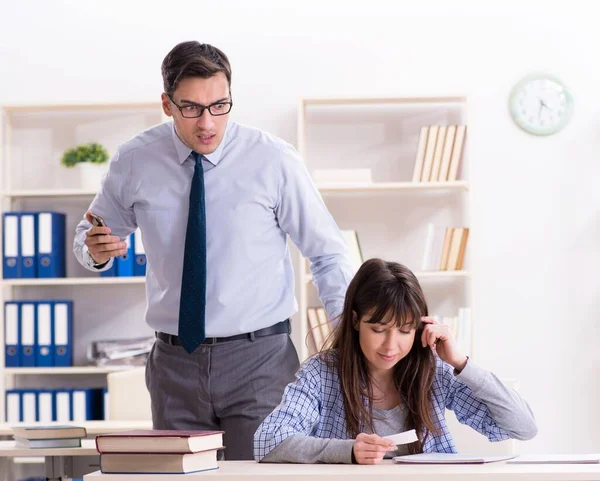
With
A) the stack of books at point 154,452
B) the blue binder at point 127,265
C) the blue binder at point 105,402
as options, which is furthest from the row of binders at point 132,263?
the stack of books at point 154,452

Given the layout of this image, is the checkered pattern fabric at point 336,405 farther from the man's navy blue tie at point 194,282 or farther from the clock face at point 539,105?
the clock face at point 539,105

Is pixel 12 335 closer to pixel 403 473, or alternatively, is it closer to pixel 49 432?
pixel 49 432

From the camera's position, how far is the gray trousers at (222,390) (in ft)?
6.96

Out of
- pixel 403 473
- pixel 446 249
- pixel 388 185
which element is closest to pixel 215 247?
pixel 403 473

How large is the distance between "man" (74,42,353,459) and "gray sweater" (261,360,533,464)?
0.29 meters

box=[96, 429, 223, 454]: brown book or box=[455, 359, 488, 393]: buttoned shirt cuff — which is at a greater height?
box=[455, 359, 488, 393]: buttoned shirt cuff

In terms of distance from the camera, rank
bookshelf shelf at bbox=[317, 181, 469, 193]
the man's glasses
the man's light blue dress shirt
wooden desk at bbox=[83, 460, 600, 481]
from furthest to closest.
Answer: bookshelf shelf at bbox=[317, 181, 469, 193]
the man's light blue dress shirt
the man's glasses
wooden desk at bbox=[83, 460, 600, 481]

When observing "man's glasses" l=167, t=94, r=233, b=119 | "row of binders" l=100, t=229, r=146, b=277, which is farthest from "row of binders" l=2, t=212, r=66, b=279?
"man's glasses" l=167, t=94, r=233, b=119

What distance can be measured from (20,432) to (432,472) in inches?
54.0

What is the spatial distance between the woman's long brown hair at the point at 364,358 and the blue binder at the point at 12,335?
8.41 feet

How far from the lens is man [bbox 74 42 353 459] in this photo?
Result: 2.11m

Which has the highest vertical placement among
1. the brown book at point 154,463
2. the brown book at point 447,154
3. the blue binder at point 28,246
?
the brown book at point 447,154

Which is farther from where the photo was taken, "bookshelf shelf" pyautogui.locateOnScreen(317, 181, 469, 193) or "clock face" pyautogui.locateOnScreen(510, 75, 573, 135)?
"clock face" pyautogui.locateOnScreen(510, 75, 573, 135)

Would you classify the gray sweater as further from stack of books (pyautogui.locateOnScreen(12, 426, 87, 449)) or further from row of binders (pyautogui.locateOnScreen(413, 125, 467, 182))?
row of binders (pyautogui.locateOnScreen(413, 125, 467, 182))
